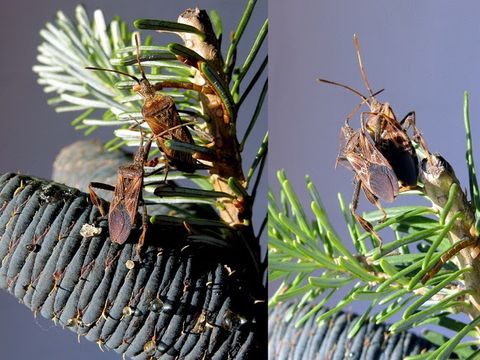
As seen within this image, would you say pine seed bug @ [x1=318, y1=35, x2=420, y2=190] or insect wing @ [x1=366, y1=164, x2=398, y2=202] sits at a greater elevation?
pine seed bug @ [x1=318, y1=35, x2=420, y2=190]

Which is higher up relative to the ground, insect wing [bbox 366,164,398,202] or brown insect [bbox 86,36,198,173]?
brown insect [bbox 86,36,198,173]

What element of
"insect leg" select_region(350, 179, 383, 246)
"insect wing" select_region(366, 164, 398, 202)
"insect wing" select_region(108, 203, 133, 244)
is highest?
"insect wing" select_region(366, 164, 398, 202)

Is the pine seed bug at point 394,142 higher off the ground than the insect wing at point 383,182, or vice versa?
the pine seed bug at point 394,142

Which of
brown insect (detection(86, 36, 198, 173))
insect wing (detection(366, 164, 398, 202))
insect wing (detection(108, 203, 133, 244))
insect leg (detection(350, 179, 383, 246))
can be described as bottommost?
insect wing (detection(108, 203, 133, 244))

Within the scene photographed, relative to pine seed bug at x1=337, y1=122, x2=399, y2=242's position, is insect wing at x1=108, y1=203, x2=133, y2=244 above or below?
below

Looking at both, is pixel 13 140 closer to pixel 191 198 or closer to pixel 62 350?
pixel 62 350

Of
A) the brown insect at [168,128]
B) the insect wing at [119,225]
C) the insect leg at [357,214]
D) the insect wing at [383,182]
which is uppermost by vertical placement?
the brown insect at [168,128]

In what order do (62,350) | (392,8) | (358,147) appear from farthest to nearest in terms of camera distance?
1. (62,350)
2. (392,8)
3. (358,147)

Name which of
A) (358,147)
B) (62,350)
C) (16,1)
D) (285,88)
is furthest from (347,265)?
(16,1)
